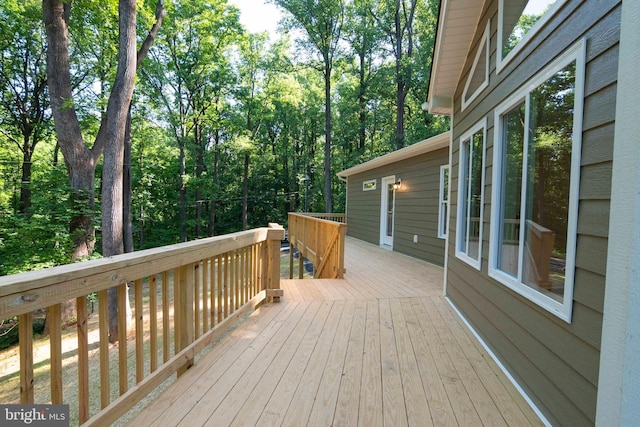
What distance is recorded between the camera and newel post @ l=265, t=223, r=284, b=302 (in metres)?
3.66

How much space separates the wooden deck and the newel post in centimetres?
15

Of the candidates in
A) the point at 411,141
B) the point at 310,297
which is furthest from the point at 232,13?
the point at 310,297

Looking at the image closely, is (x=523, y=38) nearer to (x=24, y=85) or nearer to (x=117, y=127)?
(x=117, y=127)

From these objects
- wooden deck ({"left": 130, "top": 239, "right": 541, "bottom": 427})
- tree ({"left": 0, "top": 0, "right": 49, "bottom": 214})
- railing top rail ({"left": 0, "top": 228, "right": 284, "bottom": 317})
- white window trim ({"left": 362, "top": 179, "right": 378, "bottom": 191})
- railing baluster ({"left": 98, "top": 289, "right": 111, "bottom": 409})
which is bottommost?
wooden deck ({"left": 130, "top": 239, "right": 541, "bottom": 427})

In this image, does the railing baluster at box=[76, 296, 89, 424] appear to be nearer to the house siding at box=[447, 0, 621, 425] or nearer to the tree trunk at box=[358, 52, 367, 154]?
the house siding at box=[447, 0, 621, 425]

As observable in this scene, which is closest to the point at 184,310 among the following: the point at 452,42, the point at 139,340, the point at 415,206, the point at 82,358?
the point at 139,340

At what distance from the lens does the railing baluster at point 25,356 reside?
1.14 meters

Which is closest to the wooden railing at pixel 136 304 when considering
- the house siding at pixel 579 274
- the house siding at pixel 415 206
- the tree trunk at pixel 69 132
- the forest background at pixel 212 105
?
the house siding at pixel 579 274

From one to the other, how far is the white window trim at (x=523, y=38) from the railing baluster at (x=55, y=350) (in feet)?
9.53

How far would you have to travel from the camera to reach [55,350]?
1.27 meters

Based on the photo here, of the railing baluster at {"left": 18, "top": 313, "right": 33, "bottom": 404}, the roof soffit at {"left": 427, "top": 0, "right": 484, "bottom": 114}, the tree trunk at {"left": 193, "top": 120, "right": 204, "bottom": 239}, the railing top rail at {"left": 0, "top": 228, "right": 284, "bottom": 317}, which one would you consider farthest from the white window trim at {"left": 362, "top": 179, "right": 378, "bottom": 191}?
the tree trunk at {"left": 193, "top": 120, "right": 204, "bottom": 239}

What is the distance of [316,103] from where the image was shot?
2084 centimetres

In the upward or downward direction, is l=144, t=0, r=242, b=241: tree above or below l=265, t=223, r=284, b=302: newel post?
above
